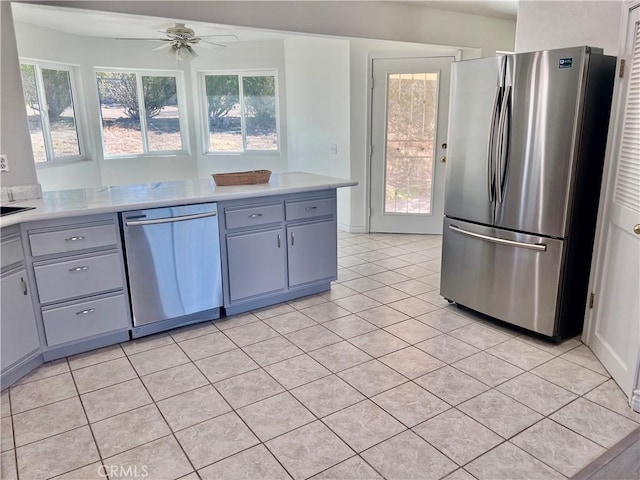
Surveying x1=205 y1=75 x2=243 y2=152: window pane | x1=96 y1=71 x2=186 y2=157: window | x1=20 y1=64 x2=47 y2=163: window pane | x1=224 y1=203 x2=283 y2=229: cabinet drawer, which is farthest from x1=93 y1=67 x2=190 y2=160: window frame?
x1=224 y1=203 x2=283 y2=229: cabinet drawer

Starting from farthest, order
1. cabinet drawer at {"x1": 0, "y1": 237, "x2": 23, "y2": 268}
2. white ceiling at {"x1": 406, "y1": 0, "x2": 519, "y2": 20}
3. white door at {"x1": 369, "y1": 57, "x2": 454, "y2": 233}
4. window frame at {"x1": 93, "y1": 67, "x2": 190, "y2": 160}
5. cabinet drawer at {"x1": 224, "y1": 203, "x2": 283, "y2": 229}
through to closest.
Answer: window frame at {"x1": 93, "y1": 67, "x2": 190, "y2": 160}, white door at {"x1": 369, "y1": 57, "x2": 454, "y2": 233}, white ceiling at {"x1": 406, "y1": 0, "x2": 519, "y2": 20}, cabinet drawer at {"x1": 224, "y1": 203, "x2": 283, "y2": 229}, cabinet drawer at {"x1": 0, "y1": 237, "x2": 23, "y2": 268}

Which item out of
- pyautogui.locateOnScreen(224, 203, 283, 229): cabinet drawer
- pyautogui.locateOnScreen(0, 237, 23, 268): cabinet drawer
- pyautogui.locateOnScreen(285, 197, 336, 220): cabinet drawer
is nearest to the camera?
pyautogui.locateOnScreen(0, 237, 23, 268): cabinet drawer

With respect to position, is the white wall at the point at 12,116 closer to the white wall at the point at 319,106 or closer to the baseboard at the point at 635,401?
the white wall at the point at 319,106

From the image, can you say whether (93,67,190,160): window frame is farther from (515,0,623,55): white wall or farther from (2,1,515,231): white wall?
(515,0,623,55): white wall

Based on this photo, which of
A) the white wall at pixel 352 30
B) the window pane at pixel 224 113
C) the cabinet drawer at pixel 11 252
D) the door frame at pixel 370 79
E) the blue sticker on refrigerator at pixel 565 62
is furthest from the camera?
the window pane at pixel 224 113

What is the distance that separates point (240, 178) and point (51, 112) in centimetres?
348

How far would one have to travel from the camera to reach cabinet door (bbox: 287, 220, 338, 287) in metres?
3.48

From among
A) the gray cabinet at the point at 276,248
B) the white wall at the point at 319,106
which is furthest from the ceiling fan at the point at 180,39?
the gray cabinet at the point at 276,248

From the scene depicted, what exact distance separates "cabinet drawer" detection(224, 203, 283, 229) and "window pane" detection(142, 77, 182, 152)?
412cm

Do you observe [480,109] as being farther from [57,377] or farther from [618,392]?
[57,377]

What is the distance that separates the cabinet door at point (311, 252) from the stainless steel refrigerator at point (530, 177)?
3.30ft

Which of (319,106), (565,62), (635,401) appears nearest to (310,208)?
(565,62)

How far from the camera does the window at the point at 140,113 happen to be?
623 centimetres

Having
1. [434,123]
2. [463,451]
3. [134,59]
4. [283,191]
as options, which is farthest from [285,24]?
[134,59]
